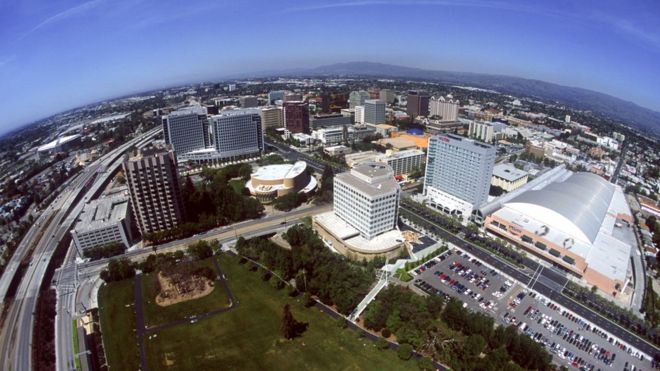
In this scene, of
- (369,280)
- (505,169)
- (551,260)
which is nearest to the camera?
(369,280)

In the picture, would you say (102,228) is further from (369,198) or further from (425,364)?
(425,364)

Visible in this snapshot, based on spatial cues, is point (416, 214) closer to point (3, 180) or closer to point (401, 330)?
point (401, 330)

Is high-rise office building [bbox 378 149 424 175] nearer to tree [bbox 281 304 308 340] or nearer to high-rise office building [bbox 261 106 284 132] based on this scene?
tree [bbox 281 304 308 340]

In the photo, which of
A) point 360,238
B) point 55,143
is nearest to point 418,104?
point 360,238

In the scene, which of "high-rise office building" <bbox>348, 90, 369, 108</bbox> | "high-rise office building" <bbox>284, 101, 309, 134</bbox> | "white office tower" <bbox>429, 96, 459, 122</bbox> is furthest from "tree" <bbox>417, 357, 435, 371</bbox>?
"high-rise office building" <bbox>348, 90, 369, 108</bbox>

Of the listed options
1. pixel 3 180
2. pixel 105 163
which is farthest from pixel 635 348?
pixel 3 180

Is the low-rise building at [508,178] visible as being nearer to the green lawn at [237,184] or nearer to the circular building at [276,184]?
the circular building at [276,184]

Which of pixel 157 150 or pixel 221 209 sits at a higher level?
pixel 157 150

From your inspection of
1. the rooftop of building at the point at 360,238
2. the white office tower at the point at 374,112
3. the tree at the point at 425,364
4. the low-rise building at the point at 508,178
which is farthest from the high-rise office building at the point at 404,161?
the tree at the point at 425,364
